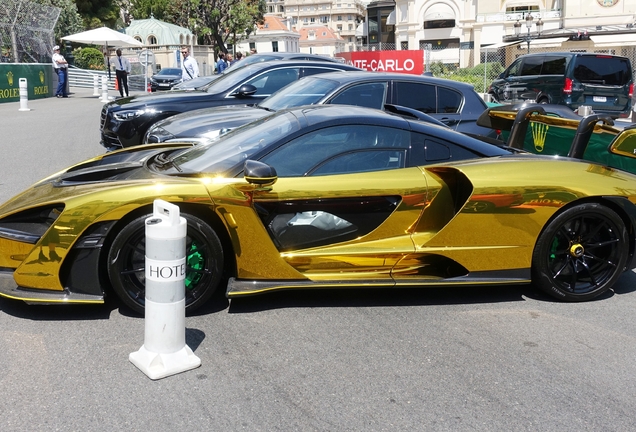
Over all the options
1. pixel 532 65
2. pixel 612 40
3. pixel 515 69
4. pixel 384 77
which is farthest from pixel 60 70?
pixel 612 40

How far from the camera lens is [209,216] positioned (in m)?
4.54

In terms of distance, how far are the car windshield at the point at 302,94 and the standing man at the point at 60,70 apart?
19479mm

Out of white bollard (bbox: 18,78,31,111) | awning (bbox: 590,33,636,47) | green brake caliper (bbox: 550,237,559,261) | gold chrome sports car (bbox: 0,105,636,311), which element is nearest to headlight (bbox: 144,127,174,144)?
gold chrome sports car (bbox: 0,105,636,311)

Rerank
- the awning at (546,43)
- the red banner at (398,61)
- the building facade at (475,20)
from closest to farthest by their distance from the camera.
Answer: the red banner at (398,61)
the awning at (546,43)
the building facade at (475,20)

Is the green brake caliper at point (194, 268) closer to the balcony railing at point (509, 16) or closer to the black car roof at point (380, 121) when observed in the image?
A: the black car roof at point (380, 121)

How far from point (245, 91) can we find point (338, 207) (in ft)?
20.4

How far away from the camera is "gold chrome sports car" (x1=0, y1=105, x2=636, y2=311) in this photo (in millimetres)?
4359

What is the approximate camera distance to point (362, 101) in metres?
8.59

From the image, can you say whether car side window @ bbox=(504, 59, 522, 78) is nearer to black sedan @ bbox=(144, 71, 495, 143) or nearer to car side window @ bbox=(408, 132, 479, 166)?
black sedan @ bbox=(144, 71, 495, 143)

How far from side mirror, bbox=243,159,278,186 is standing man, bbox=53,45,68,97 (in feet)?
79.2

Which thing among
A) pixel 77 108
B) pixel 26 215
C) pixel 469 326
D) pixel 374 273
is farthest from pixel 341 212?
pixel 77 108

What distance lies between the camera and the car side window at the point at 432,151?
16.4ft

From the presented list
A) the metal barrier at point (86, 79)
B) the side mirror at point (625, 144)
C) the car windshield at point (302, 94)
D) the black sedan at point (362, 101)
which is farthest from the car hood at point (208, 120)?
the metal barrier at point (86, 79)

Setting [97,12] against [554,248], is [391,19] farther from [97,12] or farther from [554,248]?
[554,248]
